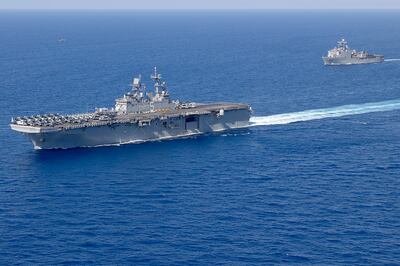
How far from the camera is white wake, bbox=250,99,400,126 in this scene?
100 meters

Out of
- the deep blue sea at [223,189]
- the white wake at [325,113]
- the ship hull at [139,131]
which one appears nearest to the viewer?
the deep blue sea at [223,189]

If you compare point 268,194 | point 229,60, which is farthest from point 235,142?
point 229,60

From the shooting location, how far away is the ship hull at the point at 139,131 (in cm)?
8619

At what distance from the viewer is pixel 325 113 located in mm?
103750

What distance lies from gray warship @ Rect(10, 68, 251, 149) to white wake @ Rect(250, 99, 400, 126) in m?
3.25

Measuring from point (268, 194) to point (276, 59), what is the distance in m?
115

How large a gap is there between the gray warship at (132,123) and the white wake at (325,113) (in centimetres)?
325

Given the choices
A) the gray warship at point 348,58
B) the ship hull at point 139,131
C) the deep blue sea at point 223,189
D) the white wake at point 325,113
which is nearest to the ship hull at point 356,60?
the gray warship at point 348,58

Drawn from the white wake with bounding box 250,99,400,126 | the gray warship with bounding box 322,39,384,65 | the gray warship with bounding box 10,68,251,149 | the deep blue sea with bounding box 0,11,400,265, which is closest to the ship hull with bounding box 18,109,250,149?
the gray warship with bounding box 10,68,251,149

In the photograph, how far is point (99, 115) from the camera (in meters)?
91.5

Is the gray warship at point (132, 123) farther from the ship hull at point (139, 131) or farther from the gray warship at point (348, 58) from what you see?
the gray warship at point (348, 58)

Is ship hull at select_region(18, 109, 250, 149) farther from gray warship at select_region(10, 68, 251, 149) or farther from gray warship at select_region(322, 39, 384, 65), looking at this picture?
gray warship at select_region(322, 39, 384, 65)

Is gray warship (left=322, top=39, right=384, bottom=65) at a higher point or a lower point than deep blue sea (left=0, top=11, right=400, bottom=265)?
higher

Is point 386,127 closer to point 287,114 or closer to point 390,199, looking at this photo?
point 287,114
